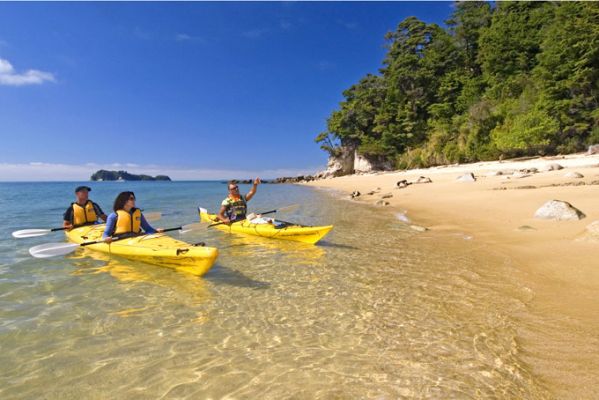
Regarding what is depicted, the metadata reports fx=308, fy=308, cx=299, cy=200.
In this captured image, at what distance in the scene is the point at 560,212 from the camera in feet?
29.5

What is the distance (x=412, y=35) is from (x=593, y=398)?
65.7 metres

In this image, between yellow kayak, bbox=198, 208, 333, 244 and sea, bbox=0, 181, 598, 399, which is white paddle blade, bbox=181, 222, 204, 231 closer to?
yellow kayak, bbox=198, 208, 333, 244

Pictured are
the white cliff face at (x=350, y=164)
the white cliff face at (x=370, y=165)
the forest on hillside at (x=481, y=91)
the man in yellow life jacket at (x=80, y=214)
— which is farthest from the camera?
Result: the white cliff face at (x=350, y=164)

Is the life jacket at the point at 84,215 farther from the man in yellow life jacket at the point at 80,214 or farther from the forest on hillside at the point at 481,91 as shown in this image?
the forest on hillside at the point at 481,91

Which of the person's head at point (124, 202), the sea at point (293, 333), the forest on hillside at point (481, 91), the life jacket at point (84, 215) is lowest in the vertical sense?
the sea at point (293, 333)

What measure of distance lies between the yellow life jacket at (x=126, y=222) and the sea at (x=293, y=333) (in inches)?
35.3

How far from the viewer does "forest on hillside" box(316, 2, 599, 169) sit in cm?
2866

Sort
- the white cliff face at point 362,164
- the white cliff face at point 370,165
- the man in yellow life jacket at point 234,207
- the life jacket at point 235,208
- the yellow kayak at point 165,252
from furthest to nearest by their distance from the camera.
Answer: the white cliff face at point 362,164 → the white cliff face at point 370,165 → the life jacket at point 235,208 → the man in yellow life jacket at point 234,207 → the yellow kayak at point 165,252

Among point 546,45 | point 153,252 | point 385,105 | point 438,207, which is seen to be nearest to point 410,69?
point 385,105

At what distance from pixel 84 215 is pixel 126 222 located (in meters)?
3.14

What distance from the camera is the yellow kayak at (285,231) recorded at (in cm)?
905

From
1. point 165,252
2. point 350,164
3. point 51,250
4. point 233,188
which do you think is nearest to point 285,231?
point 233,188

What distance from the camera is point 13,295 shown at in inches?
229

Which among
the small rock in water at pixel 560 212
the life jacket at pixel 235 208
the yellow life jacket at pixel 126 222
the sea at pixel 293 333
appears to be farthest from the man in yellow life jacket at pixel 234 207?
the small rock in water at pixel 560 212
